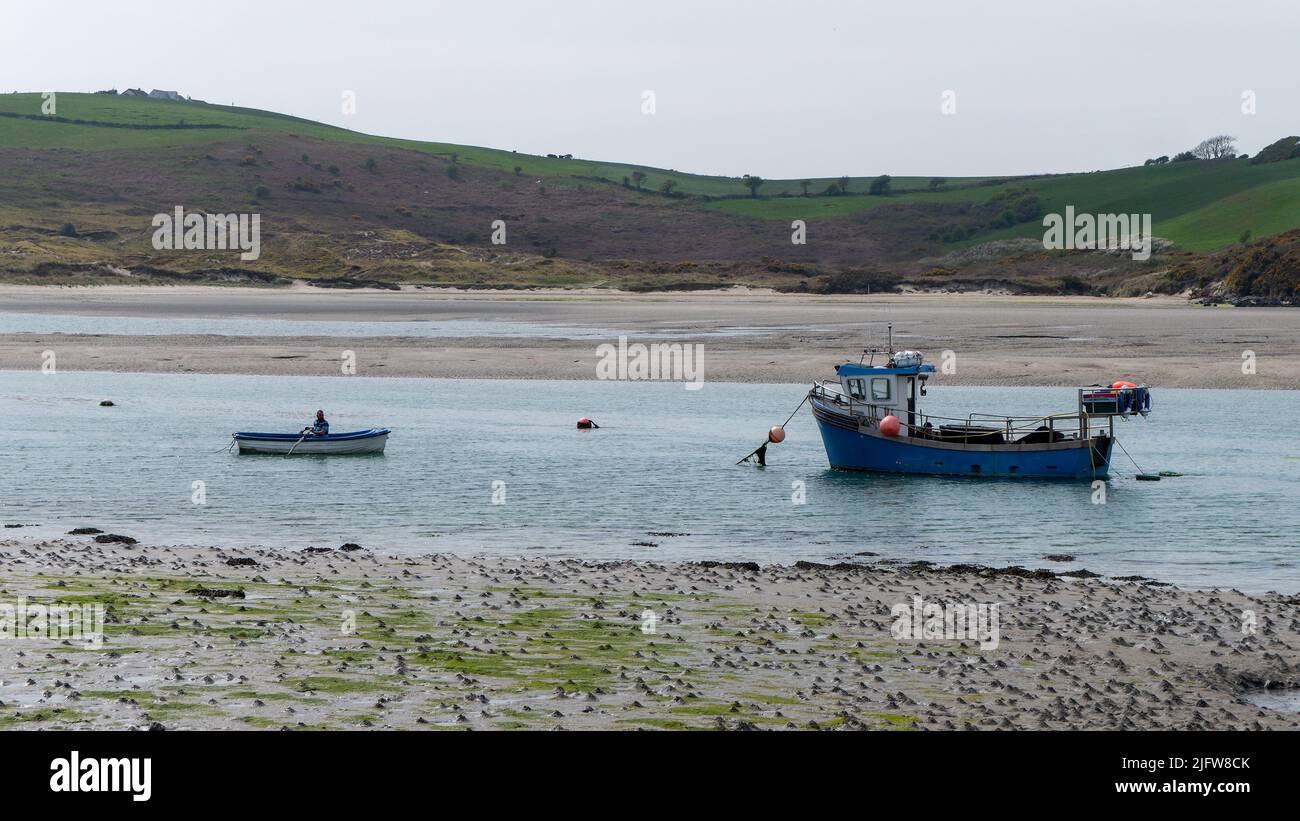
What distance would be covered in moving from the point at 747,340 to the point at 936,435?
37.7m

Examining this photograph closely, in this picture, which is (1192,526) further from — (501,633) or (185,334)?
(185,334)

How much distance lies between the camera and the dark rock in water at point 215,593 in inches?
826

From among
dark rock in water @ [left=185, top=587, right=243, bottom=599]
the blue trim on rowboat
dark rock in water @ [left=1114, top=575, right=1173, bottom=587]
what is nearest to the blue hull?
dark rock in water @ [left=1114, top=575, right=1173, bottom=587]

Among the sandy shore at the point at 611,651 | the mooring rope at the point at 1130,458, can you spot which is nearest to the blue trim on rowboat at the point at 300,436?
the sandy shore at the point at 611,651

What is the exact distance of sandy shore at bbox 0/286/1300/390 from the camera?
217 ft

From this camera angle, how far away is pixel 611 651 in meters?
17.8

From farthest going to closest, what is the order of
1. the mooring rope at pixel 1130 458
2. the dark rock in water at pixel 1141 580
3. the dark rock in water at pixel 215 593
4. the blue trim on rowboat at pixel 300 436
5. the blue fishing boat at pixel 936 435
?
1. the blue trim on rowboat at pixel 300 436
2. the mooring rope at pixel 1130 458
3. the blue fishing boat at pixel 936 435
4. the dark rock in water at pixel 1141 580
5. the dark rock in water at pixel 215 593

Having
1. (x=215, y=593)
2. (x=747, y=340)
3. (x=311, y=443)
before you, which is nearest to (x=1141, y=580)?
(x=215, y=593)

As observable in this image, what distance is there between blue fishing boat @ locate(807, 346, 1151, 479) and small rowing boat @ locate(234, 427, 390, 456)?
46.8 ft

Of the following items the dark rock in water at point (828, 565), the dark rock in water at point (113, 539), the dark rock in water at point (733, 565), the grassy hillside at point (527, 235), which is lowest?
the dark rock in water at point (828, 565)

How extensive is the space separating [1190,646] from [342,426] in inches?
1486

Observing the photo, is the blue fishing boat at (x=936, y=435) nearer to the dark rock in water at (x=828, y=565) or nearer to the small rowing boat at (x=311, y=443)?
the dark rock in water at (x=828, y=565)

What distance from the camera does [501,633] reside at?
62.1 ft

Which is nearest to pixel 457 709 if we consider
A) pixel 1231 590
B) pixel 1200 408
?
pixel 1231 590
